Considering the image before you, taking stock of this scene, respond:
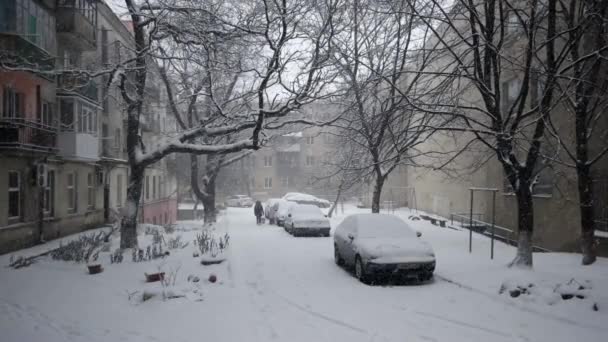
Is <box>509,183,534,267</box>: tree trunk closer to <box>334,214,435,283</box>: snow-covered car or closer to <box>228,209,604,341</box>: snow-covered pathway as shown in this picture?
<box>228,209,604,341</box>: snow-covered pathway

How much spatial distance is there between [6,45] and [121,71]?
4.48 meters

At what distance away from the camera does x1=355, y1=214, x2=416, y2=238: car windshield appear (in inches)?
467

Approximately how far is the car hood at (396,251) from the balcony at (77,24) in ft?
51.8

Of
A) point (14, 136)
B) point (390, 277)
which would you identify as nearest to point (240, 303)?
point (390, 277)

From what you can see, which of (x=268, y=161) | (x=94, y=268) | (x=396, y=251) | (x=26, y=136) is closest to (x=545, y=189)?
(x=396, y=251)

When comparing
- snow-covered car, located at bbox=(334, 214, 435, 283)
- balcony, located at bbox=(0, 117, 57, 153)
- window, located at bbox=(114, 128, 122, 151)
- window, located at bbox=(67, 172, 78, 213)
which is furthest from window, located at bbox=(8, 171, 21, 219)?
window, located at bbox=(114, 128, 122, 151)

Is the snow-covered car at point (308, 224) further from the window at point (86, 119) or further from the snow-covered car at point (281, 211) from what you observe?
the window at point (86, 119)

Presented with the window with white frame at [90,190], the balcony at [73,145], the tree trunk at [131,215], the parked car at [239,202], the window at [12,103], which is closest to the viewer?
the tree trunk at [131,215]

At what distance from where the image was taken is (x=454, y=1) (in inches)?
560

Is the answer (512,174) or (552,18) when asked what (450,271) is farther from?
(552,18)

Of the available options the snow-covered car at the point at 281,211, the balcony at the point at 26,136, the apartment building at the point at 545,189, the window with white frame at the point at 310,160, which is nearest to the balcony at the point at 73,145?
the balcony at the point at 26,136

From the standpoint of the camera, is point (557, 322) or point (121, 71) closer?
point (557, 322)

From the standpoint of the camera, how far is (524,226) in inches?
448

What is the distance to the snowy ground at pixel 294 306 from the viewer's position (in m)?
7.00
